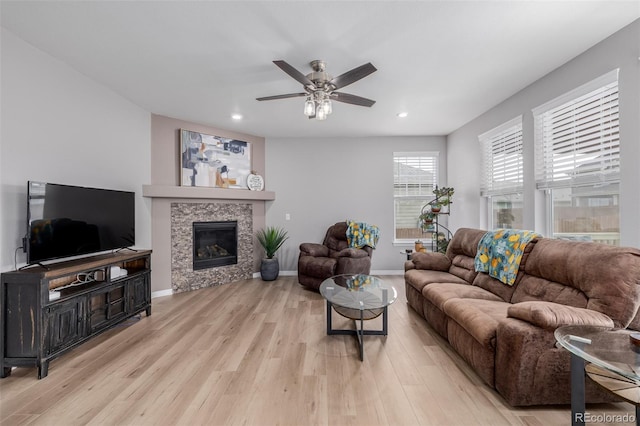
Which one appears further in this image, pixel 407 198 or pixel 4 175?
pixel 407 198

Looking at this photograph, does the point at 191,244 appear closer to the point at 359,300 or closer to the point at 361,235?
the point at 361,235

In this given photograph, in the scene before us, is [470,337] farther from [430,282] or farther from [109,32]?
[109,32]

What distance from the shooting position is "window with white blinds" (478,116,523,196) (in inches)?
134

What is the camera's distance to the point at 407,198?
535 cm

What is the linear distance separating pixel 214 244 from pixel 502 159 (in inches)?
182

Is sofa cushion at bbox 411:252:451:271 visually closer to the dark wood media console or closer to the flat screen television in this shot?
the dark wood media console

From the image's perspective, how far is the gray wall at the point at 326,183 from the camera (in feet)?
17.4

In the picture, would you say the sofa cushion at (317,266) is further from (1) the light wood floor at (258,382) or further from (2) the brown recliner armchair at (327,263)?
(1) the light wood floor at (258,382)

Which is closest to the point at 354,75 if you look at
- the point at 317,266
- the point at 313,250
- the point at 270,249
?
the point at 317,266

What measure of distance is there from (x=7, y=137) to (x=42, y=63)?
2.61 ft

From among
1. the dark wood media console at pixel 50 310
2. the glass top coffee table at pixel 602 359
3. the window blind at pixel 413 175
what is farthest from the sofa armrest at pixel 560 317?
the window blind at pixel 413 175

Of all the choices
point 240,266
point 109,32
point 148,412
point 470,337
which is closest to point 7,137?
point 109,32

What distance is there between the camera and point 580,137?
2551 mm

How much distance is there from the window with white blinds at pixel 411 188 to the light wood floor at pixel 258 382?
2540mm
